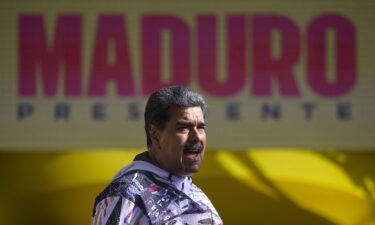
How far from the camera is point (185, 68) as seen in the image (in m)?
6.84

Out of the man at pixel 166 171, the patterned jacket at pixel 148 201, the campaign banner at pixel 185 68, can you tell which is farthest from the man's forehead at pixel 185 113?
the campaign banner at pixel 185 68

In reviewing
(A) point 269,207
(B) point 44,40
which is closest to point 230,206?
(A) point 269,207

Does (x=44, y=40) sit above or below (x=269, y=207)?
above

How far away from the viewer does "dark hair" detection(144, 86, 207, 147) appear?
2764 millimetres

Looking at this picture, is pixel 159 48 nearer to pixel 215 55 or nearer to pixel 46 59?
pixel 215 55

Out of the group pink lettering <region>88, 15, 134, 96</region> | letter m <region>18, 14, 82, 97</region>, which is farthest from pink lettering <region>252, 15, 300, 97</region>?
letter m <region>18, 14, 82, 97</region>

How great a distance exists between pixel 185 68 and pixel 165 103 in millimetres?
4086

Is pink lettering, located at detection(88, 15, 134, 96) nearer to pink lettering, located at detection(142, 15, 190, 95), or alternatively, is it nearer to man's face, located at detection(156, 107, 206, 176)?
pink lettering, located at detection(142, 15, 190, 95)

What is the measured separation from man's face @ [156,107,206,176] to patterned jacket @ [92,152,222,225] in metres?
0.06

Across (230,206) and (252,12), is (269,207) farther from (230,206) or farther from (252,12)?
(252,12)

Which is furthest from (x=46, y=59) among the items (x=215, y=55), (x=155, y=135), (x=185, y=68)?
(x=155, y=135)

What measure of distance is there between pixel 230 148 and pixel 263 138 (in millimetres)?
306

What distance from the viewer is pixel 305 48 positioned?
6.86m

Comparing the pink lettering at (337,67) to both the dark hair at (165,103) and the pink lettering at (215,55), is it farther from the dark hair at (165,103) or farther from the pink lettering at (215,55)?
the dark hair at (165,103)
